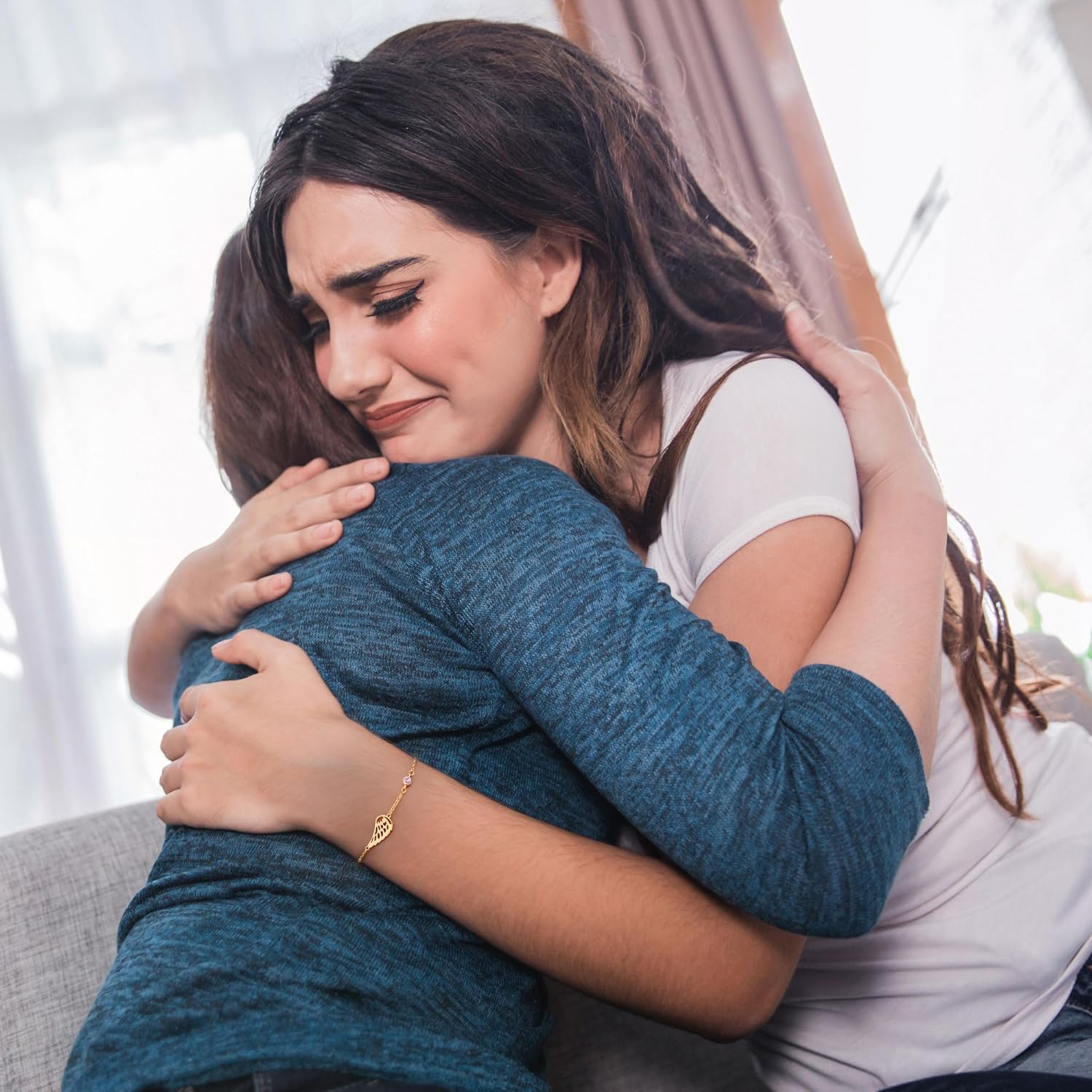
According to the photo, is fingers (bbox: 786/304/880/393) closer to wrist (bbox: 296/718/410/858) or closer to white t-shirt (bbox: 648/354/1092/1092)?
white t-shirt (bbox: 648/354/1092/1092)

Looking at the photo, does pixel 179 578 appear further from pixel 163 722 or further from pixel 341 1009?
pixel 163 722

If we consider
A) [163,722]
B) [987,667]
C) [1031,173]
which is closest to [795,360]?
[987,667]

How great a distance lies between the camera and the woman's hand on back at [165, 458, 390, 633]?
0.91 meters

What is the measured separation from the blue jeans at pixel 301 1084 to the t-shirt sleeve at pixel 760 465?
47 cm

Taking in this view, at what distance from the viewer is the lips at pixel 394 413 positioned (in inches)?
43.1

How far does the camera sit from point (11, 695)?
2.43 metres

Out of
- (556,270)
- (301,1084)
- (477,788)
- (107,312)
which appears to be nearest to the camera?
(301,1084)

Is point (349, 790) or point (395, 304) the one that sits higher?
point (395, 304)

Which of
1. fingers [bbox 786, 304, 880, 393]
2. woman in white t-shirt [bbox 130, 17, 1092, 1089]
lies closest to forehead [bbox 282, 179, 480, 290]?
woman in white t-shirt [bbox 130, 17, 1092, 1089]

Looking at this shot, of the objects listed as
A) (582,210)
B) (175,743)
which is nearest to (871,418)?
(582,210)

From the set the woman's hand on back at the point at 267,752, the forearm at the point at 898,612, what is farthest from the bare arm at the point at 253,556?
the forearm at the point at 898,612

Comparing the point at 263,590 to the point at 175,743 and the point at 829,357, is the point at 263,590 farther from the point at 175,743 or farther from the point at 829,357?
the point at 829,357

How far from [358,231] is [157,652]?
595 mm

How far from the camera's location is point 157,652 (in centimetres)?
127
